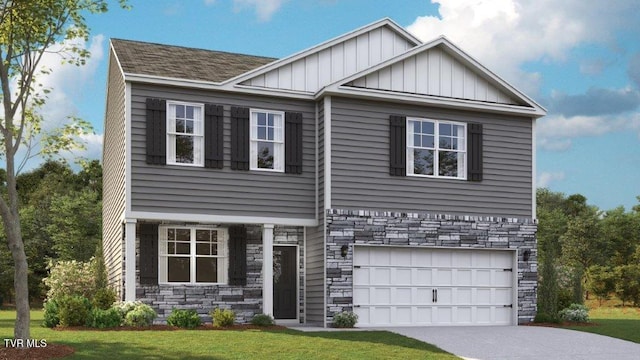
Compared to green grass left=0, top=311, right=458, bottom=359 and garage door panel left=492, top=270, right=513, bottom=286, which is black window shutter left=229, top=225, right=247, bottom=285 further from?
garage door panel left=492, top=270, right=513, bottom=286

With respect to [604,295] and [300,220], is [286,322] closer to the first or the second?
[300,220]

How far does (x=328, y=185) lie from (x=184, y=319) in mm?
4840

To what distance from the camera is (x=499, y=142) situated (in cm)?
2175

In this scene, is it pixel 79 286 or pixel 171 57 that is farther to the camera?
pixel 79 286

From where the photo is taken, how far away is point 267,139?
1998 cm

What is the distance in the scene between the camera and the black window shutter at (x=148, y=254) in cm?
1867

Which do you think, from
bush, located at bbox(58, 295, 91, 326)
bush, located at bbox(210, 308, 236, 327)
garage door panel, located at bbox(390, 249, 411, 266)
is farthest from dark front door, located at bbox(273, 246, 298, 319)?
bush, located at bbox(58, 295, 91, 326)

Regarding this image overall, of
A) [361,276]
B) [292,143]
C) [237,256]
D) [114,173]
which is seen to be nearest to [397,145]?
[292,143]

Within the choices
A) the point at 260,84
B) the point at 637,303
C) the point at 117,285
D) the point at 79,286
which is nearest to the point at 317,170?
the point at 260,84

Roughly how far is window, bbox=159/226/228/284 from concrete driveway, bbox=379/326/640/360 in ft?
15.1

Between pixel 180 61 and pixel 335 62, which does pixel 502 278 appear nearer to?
pixel 335 62

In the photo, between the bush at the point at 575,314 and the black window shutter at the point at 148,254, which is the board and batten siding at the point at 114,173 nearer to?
the black window shutter at the point at 148,254

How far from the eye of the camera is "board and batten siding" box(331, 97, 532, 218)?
19953mm

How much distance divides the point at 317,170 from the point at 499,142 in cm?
530
